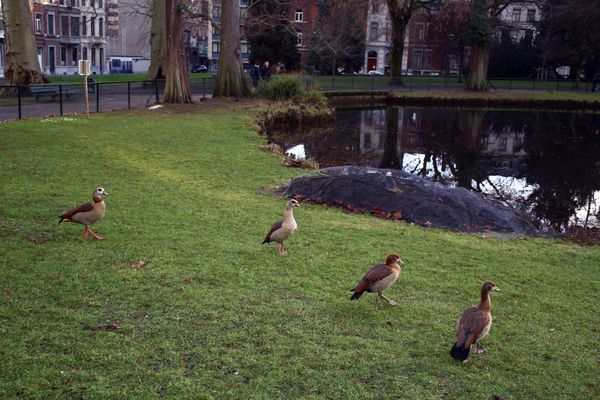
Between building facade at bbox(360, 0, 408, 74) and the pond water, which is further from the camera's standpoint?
building facade at bbox(360, 0, 408, 74)

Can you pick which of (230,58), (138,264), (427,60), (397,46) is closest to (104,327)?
(138,264)

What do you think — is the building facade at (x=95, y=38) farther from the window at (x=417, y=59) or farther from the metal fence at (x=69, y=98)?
the metal fence at (x=69, y=98)

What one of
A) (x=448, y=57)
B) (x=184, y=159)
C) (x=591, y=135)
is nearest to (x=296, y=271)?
(x=184, y=159)

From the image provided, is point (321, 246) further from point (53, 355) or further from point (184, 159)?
point (184, 159)

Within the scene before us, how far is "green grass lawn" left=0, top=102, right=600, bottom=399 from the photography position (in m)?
4.89

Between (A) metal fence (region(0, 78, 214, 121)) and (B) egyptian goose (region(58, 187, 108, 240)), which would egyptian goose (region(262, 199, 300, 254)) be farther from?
(A) metal fence (region(0, 78, 214, 121))

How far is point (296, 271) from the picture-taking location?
7285 mm

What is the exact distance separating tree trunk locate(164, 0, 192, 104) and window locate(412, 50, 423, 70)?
5259 cm

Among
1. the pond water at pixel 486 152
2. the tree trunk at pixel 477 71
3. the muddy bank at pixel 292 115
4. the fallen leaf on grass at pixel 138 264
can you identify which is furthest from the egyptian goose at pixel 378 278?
the tree trunk at pixel 477 71

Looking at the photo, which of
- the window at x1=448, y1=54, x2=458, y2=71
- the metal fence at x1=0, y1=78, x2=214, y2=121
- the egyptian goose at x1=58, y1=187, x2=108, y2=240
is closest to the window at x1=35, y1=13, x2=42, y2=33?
the metal fence at x1=0, y1=78, x2=214, y2=121

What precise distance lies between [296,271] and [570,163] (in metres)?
16.7

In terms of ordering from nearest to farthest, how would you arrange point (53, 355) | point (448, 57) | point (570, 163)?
point (53, 355) → point (570, 163) → point (448, 57)

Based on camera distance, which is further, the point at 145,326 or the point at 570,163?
the point at 570,163

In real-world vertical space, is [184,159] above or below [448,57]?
below
